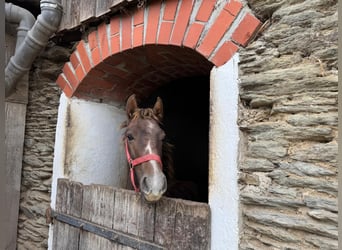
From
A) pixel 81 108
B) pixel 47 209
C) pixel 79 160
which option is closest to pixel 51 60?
pixel 81 108

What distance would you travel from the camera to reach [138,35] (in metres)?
1.97

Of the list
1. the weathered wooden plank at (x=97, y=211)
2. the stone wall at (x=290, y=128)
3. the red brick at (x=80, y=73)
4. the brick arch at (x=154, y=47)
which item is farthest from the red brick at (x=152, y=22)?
the weathered wooden plank at (x=97, y=211)

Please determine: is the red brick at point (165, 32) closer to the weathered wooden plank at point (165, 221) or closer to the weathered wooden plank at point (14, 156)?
the weathered wooden plank at point (165, 221)

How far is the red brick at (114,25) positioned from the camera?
7.07 ft

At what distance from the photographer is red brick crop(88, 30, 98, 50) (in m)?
2.32

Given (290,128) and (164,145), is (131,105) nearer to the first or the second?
(164,145)

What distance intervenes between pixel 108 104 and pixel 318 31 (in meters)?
1.88

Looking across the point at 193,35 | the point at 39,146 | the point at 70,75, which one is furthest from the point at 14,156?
the point at 193,35

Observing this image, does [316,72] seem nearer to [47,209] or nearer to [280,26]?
[280,26]

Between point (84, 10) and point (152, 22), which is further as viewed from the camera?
point (84, 10)

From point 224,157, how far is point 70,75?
5.35ft

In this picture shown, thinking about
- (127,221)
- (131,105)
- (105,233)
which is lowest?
(105,233)

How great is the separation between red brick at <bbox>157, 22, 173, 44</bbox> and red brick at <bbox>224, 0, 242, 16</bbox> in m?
0.38

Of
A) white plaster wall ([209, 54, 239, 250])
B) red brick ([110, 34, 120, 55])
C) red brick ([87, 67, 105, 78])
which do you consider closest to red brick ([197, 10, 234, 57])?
white plaster wall ([209, 54, 239, 250])
